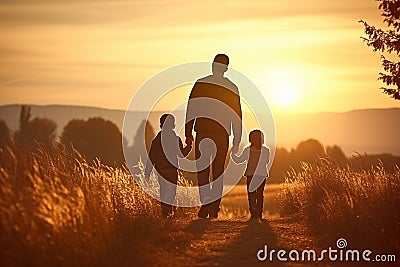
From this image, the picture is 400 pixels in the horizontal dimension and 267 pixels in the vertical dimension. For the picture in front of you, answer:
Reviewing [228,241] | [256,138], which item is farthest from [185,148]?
[228,241]

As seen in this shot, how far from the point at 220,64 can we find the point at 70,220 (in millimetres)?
5928

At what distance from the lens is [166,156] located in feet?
49.9

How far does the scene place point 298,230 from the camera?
14.1 m

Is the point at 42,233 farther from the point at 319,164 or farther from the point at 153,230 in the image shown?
the point at 319,164

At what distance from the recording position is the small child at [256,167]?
1555cm

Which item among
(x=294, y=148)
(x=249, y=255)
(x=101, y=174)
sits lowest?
(x=249, y=255)

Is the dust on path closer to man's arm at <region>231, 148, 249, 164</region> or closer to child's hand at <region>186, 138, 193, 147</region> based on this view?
man's arm at <region>231, 148, 249, 164</region>

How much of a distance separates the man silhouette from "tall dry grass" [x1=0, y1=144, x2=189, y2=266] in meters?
1.98

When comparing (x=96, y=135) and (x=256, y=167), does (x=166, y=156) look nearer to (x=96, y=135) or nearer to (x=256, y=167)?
(x=256, y=167)

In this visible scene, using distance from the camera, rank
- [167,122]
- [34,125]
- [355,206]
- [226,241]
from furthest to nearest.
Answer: [34,125] < [167,122] < [355,206] < [226,241]

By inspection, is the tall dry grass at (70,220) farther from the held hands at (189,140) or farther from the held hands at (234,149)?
the held hands at (234,149)

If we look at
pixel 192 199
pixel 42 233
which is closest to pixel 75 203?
pixel 42 233

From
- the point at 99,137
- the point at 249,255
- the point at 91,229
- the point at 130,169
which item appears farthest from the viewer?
the point at 99,137

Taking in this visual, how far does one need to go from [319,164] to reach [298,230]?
360cm
